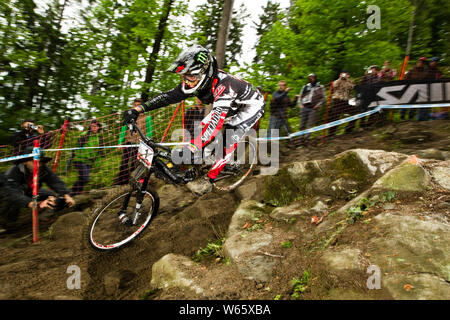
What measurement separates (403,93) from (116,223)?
7825 mm

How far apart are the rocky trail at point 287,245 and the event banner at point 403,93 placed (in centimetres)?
309

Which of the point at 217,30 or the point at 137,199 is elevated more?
the point at 217,30

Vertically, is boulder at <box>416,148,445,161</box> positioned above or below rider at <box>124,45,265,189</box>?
below

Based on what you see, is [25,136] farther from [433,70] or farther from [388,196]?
[433,70]

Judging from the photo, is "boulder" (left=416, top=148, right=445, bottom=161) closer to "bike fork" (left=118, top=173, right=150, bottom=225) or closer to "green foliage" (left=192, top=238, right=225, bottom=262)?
"green foliage" (left=192, top=238, right=225, bottom=262)

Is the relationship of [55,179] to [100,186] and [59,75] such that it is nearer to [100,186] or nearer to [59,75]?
[100,186]

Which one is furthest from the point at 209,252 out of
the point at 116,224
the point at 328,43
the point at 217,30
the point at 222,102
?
the point at 217,30

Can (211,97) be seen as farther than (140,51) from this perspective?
No

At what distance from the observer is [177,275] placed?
2941 millimetres

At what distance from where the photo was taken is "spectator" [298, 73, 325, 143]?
7523mm

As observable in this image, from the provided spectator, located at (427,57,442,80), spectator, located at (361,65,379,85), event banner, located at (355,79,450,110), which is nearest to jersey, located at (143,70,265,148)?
event banner, located at (355,79,450,110)

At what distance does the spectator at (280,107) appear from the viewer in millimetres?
7441
